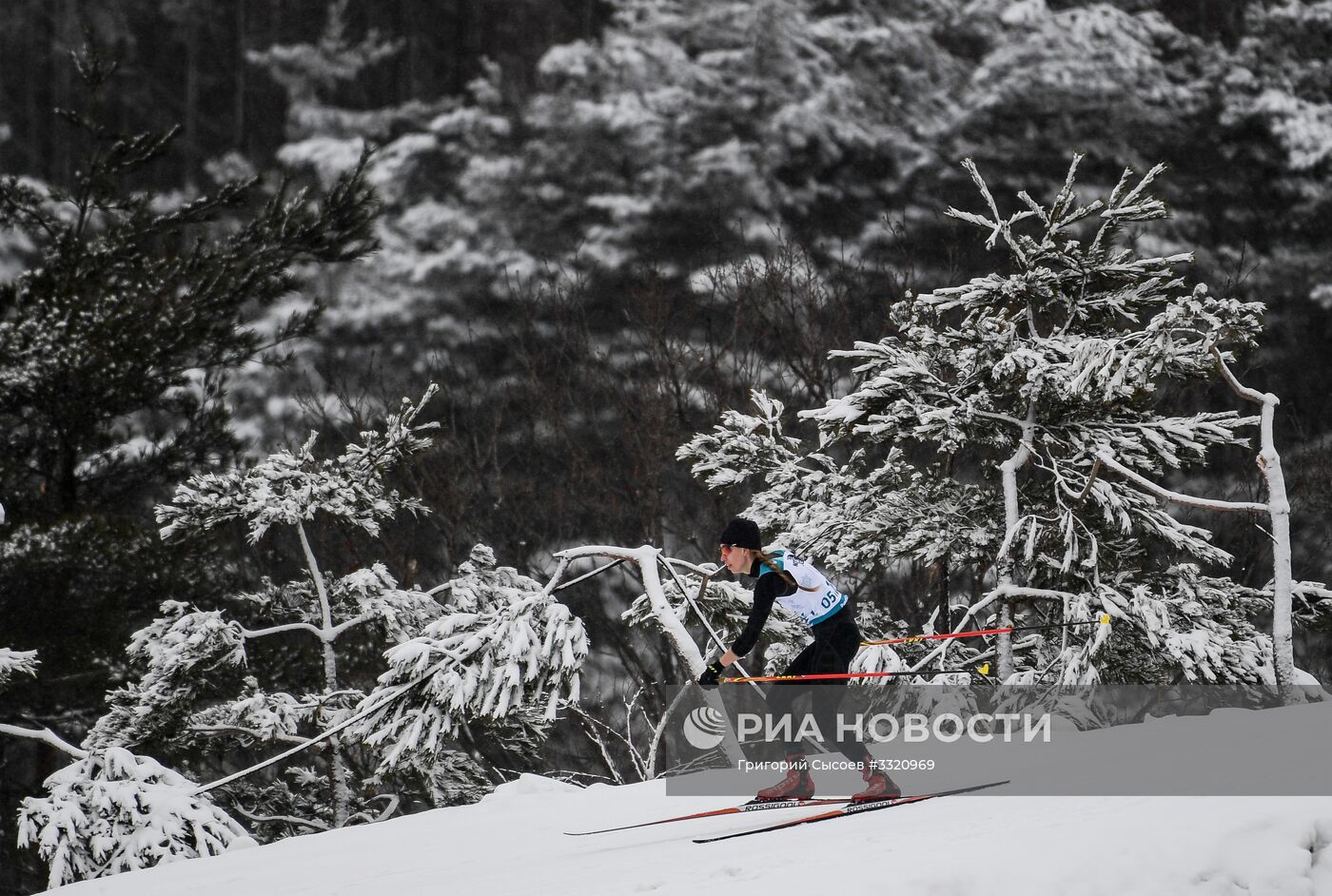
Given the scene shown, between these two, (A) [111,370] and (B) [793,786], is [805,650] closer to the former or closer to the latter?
(B) [793,786]

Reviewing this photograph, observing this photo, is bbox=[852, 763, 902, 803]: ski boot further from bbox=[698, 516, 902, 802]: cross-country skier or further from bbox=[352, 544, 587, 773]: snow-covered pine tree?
bbox=[352, 544, 587, 773]: snow-covered pine tree

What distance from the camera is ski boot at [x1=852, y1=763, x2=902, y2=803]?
6.00 metres

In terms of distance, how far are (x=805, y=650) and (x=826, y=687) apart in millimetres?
267

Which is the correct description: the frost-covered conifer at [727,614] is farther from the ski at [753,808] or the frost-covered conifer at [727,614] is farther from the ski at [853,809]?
the ski at [853,809]

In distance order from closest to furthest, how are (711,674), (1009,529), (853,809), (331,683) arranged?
(853,809)
(711,674)
(1009,529)
(331,683)

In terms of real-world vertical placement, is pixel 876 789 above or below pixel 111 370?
above

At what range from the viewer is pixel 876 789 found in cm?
605

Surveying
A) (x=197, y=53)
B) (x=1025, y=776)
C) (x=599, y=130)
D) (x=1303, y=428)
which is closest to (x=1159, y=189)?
(x=1303, y=428)

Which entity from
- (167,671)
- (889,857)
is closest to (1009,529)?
(889,857)

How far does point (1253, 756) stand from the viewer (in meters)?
5.75

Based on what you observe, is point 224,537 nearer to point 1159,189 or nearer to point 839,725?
point 839,725

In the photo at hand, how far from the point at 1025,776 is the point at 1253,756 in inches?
46.1

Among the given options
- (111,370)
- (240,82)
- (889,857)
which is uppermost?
(240,82)

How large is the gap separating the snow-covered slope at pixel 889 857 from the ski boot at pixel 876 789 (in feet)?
0.66
